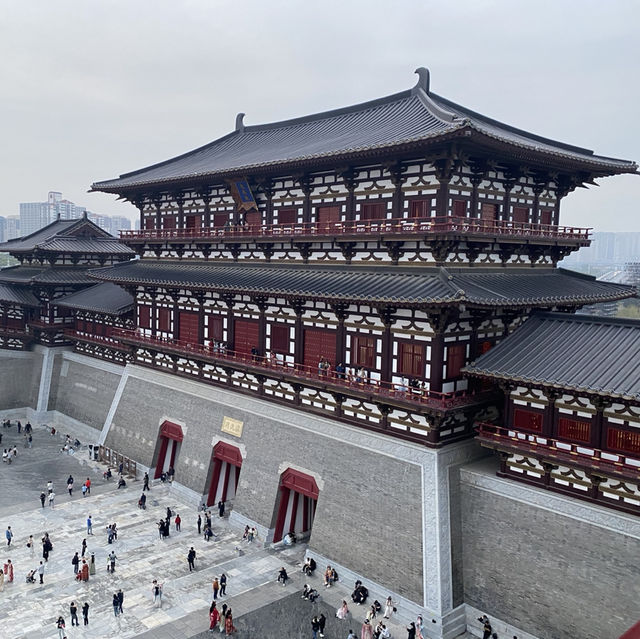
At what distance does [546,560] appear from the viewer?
2138 centimetres

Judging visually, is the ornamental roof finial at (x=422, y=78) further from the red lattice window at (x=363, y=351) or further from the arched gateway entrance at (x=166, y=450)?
the arched gateway entrance at (x=166, y=450)

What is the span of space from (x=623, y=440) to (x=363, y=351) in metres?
10.9

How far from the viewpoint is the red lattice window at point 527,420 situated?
2253 centimetres

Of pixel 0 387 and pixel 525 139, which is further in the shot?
pixel 0 387

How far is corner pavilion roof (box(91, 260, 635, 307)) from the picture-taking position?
22.9 meters

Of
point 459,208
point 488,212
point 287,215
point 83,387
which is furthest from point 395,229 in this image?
point 83,387

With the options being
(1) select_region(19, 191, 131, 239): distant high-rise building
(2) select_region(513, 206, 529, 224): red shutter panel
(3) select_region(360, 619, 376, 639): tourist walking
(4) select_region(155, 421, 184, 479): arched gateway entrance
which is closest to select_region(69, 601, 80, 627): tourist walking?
(3) select_region(360, 619, 376, 639): tourist walking

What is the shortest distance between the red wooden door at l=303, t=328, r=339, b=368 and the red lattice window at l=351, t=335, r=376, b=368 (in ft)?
4.06

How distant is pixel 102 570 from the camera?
27.0 metres

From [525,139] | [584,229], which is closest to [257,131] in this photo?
[525,139]

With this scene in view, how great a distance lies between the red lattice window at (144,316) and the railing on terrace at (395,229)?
5985mm

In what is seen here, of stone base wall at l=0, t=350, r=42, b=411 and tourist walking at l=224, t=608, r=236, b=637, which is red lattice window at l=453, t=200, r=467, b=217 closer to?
tourist walking at l=224, t=608, r=236, b=637

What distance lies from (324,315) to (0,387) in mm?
35282

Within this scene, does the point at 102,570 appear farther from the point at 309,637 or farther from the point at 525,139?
the point at 525,139
